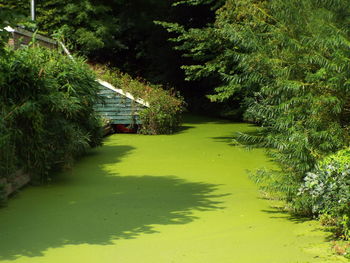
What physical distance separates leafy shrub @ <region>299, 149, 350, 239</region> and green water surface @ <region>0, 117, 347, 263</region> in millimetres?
357

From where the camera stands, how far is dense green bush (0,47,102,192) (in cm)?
897

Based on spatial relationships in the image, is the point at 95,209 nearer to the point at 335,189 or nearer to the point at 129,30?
the point at 335,189

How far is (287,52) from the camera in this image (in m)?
Result: 7.70

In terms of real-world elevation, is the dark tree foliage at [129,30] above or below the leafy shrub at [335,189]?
above

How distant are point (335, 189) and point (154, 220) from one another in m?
2.42

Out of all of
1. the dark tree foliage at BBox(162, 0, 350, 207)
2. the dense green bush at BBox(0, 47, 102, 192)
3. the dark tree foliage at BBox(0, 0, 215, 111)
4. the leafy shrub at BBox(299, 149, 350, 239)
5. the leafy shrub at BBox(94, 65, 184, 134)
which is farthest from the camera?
the dark tree foliage at BBox(0, 0, 215, 111)

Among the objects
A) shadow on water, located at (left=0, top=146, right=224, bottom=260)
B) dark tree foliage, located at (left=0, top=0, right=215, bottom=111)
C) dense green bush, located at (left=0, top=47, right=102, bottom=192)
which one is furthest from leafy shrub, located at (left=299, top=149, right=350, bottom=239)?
dark tree foliage, located at (left=0, top=0, right=215, bottom=111)

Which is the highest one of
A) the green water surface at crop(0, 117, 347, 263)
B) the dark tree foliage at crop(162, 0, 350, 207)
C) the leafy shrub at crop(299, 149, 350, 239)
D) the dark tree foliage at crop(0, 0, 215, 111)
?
the dark tree foliage at crop(0, 0, 215, 111)

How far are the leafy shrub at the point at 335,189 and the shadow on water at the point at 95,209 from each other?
1866mm

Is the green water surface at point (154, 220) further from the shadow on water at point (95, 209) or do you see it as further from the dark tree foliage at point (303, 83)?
the dark tree foliage at point (303, 83)

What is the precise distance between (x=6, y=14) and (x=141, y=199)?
11.1 feet

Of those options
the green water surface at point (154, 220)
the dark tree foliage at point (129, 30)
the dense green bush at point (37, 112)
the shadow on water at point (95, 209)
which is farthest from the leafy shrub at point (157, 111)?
the shadow on water at point (95, 209)

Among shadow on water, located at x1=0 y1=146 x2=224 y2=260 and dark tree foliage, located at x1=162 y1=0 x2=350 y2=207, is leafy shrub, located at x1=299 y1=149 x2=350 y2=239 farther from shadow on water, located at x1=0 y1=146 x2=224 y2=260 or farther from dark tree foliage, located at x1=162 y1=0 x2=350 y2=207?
shadow on water, located at x1=0 y1=146 x2=224 y2=260

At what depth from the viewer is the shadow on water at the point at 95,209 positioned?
663cm
